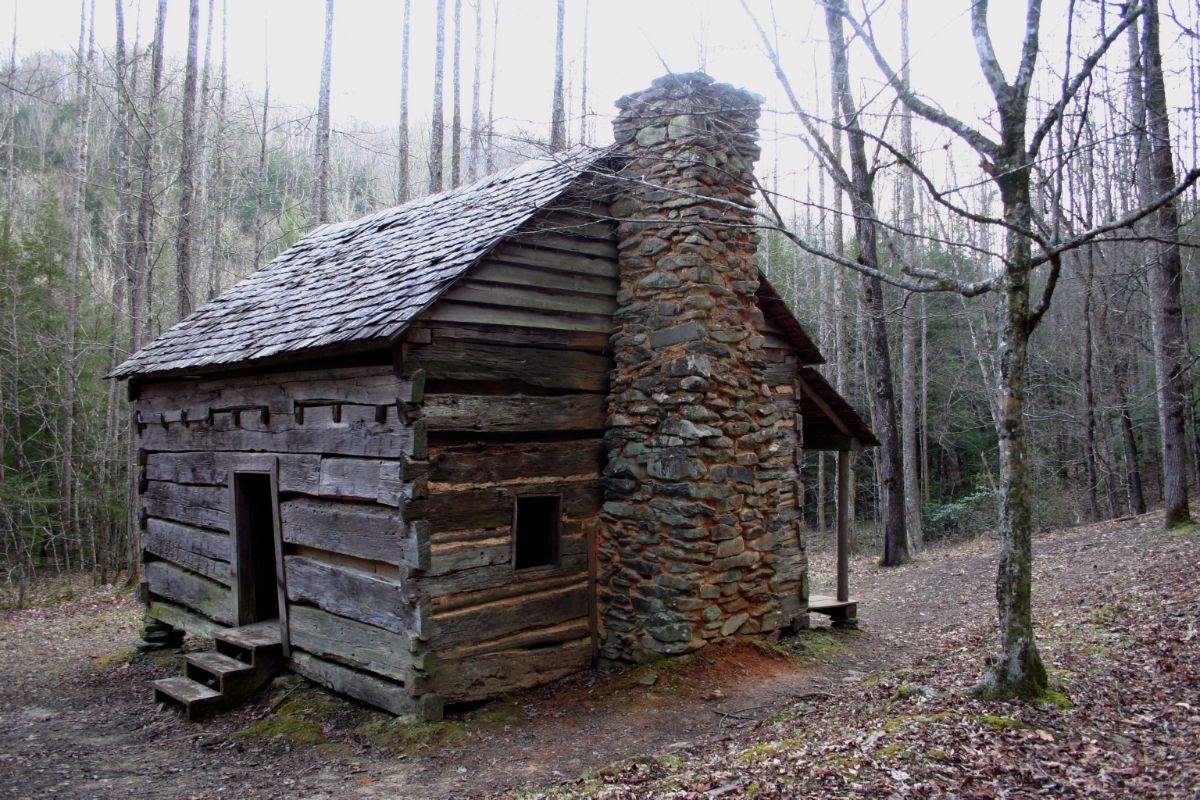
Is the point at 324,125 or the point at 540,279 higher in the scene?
the point at 324,125

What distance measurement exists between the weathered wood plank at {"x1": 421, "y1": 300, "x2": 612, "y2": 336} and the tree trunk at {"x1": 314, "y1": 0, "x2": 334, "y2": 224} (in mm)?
11915

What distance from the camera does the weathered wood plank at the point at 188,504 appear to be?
32.9 ft

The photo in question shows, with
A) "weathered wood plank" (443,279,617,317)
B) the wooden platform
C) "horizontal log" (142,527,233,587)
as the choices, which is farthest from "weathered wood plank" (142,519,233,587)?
the wooden platform

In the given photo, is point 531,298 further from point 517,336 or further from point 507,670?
point 507,670

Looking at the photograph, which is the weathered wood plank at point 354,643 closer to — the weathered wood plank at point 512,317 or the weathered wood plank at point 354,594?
the weathered wood plank at point 354,594

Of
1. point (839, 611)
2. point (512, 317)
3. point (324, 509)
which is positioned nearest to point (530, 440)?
point (512, 317)

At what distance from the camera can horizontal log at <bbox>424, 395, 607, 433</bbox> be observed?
24.5 ft

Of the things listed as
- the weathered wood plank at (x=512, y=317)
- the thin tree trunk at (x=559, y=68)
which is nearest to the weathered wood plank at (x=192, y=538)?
the weathered wood plank at (x=512, y=317)

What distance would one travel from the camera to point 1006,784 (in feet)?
15.0

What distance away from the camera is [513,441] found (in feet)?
26.6

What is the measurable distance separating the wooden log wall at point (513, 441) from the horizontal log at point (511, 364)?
12mm

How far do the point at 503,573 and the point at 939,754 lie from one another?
417 centimetres

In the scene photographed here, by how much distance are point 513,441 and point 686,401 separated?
5.61 feet

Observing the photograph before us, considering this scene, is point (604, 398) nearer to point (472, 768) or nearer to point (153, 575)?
point (472, 768)
